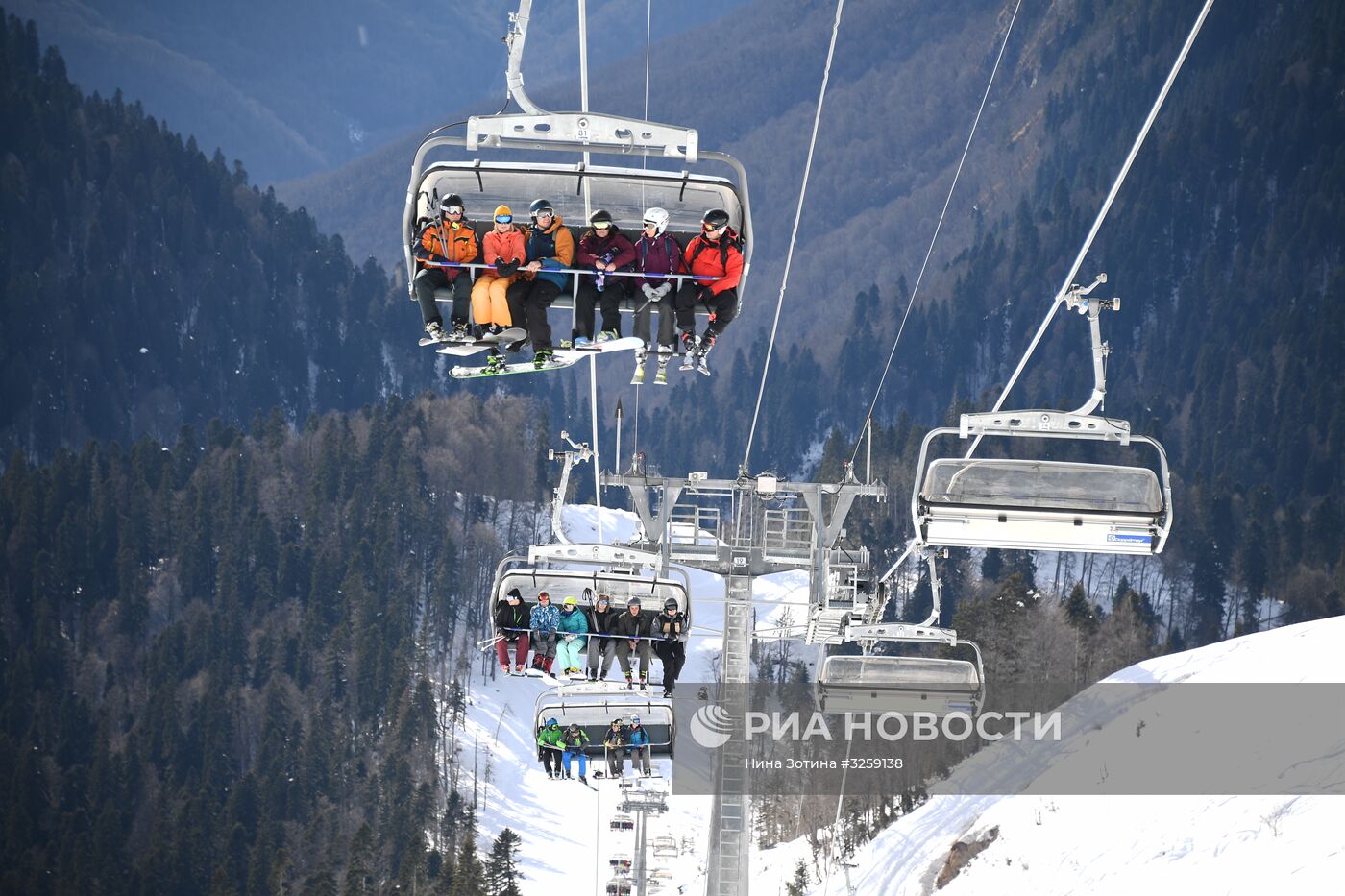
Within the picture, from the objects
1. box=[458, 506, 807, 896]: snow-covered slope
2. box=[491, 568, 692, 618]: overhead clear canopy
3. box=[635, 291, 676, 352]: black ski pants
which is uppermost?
box=[635, 291, 676, 352]: black ski pants

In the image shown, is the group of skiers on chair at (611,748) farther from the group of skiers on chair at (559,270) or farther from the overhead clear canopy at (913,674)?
the group of skiers on chair at (559,270)

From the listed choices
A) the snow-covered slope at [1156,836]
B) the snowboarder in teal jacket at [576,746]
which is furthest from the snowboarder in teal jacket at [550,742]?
the snow-covered slope at [1156,836]

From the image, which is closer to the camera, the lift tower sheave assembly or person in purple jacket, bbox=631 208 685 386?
person in purple jacket, bbox=631 208 685 386

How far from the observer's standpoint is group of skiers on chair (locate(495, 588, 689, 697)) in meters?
24.1

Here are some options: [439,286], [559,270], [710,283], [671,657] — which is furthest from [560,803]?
[559,270]

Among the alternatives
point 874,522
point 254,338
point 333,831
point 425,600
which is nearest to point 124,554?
point 425,600

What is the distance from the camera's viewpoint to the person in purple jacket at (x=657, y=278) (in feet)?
61.2

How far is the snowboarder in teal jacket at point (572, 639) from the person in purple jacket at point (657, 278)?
4917mm

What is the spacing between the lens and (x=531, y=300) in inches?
753

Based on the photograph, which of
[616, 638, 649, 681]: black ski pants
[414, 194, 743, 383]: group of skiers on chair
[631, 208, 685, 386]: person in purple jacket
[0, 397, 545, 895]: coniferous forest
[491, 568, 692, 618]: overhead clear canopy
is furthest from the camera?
[0, 397, 545, 895]: coniferous forest

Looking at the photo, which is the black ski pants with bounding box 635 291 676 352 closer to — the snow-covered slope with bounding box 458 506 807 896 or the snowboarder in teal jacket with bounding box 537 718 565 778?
the snowboarder in teal jacket with bounding box 537 718 565 778

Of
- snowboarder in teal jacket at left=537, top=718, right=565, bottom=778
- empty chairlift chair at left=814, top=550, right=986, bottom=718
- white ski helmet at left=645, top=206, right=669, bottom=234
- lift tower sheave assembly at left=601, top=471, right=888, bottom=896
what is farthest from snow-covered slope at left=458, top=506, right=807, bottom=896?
white ski helmet at left=645, top=206, right=669, bottom=234

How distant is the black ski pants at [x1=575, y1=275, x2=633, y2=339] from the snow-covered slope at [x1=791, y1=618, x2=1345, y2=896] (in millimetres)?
11936

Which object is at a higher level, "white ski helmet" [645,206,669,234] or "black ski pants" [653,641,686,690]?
"white ski helmet" [645,206,669,234]
